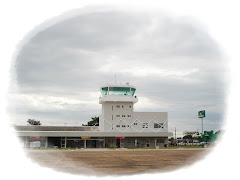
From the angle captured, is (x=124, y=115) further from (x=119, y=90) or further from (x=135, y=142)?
(x=135, y=142)

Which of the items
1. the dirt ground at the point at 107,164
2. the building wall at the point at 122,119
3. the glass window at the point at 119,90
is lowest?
the dirt ground at the point at 107,164

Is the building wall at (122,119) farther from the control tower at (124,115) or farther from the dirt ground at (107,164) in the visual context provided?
the dirt ground at (107,164)

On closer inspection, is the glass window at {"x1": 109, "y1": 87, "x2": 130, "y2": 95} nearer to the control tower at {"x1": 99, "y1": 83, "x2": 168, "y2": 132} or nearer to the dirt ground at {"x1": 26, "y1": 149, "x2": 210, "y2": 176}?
the control tower at {"x1": 99, "y1": 83, "x2": 168, "y2": 132}

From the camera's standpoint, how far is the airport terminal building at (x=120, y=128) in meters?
53.2

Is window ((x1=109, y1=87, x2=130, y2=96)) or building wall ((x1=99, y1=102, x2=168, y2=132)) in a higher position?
window ((x1=109, y1=87, x2=130, y2=96))

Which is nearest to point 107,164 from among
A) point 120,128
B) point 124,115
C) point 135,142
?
point 120,128

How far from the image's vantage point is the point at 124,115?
55469 millimetres

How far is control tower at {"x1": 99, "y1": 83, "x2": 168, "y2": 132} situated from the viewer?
5384 cm

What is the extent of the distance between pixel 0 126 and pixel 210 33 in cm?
1233

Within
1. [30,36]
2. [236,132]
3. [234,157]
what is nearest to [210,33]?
[236,132]

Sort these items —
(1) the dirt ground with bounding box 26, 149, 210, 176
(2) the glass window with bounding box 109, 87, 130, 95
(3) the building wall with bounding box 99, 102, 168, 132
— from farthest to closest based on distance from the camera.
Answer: (3) the building wall with bounding box 99, 102, 168, 132 → (2) the glass window with bounding box 109, 87, 130, 95 → (1) the dirt ground with bounding box 26, 149, 210, 176

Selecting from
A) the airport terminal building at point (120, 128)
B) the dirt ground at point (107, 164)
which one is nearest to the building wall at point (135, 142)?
the airport terminal building at point (120, 128)

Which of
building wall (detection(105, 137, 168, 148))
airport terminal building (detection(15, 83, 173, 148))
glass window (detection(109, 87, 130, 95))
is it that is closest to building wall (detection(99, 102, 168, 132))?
airport terminal building (detection(15, 83, 173, 148))

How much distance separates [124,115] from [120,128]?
106 inches
